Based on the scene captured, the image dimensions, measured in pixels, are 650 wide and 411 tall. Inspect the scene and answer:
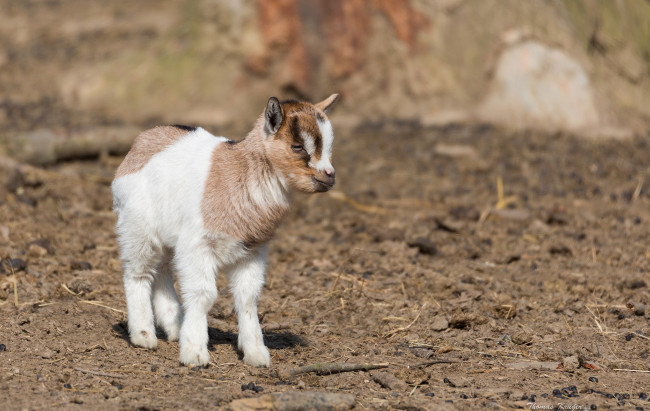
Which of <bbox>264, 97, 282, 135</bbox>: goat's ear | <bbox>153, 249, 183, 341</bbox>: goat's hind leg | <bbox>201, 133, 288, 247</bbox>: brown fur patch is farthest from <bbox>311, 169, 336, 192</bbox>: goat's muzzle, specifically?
<bbox>153, 249, 183, 341</bbox>: goat's hind leg

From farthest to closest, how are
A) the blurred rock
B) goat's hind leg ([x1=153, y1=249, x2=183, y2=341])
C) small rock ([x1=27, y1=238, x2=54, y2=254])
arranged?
the blurred rock < small rock ([x1=27, y1=238, x2=54, y2=254]) < goat's hind leg ([x1=153, y1=249, x2=183, y2=341])

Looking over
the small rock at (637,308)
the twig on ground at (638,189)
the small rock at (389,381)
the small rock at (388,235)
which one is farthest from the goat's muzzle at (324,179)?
the twig on ground at (638,189)

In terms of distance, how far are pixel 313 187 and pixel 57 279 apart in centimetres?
320

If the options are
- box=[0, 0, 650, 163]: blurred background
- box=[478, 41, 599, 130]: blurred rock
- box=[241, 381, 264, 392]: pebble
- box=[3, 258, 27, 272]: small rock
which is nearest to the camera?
box=[241, 381, 264, 392]: pebble

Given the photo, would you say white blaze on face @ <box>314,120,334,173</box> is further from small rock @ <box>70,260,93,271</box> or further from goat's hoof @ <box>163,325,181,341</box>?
small rock @ <box>70,260,93,271</box>

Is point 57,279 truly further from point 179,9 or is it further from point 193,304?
point 179,9

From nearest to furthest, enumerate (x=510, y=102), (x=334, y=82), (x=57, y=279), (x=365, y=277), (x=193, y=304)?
(x=193, y=304) < (x=57, y=279) < (x=365, y=277) < (x=510, y=102) < (x=334, y=82)

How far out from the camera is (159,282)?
255 inches

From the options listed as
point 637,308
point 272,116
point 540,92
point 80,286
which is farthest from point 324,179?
point 540,92

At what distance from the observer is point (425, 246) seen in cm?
888

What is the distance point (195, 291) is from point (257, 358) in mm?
704

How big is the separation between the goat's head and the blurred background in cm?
832

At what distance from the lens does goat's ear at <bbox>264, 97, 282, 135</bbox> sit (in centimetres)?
564

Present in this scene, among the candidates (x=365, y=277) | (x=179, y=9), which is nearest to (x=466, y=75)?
(x=179, y=9)
